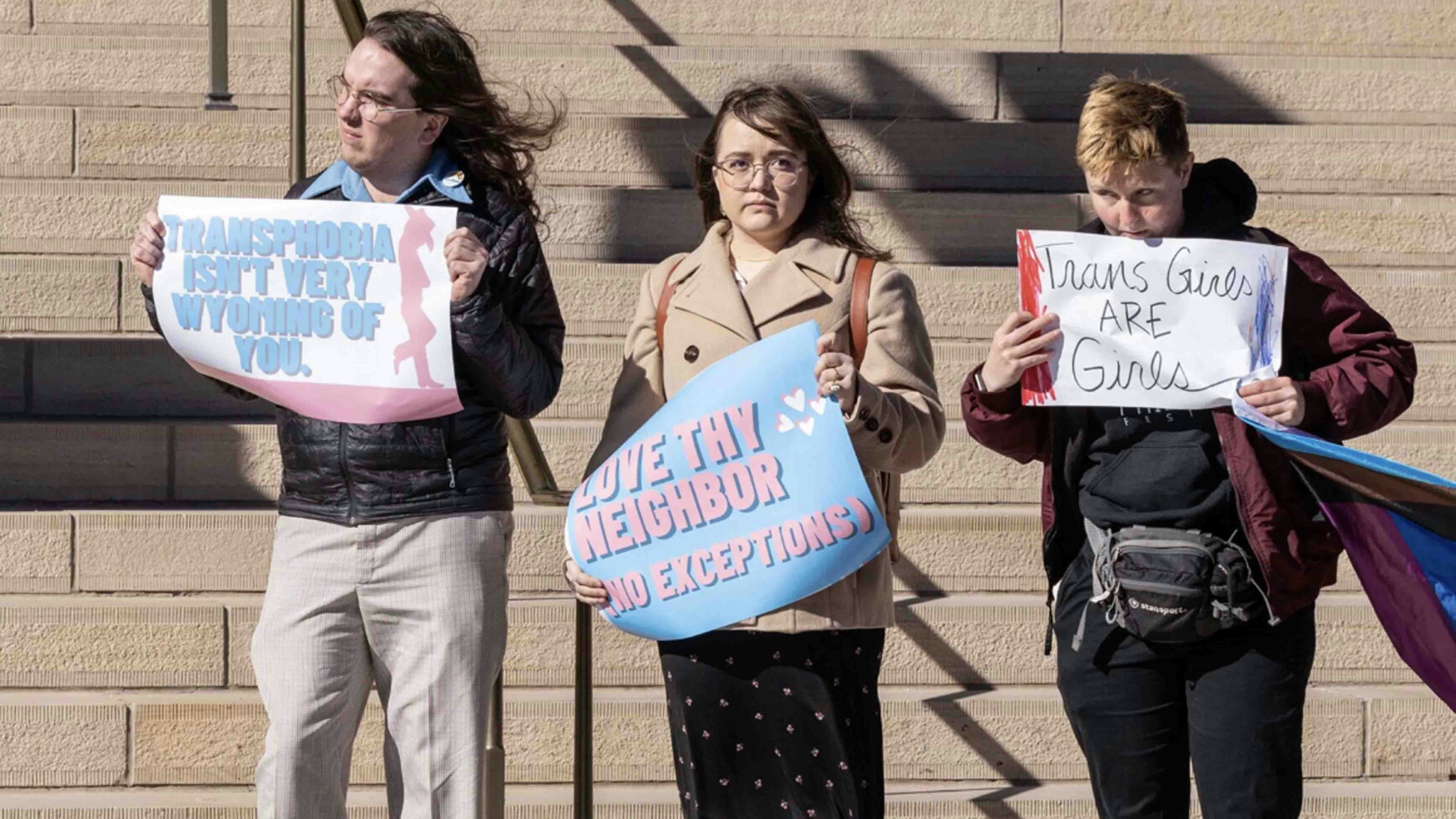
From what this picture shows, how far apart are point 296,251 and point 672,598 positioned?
930 mm

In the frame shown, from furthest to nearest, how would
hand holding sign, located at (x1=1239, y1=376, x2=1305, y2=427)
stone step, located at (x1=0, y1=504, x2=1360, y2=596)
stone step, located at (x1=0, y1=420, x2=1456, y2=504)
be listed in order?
stone step, located at (x1=0, y1=420, x2=1456, y2=504)
stone step, located at (x1=0, y1=504, x2=1360, y2=596)
hand holding sign, located at (x1=1239, y1=376, x2=1305, y2=427)

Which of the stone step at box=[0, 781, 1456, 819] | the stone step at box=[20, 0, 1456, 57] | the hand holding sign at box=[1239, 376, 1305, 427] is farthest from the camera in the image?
the stone step at box=[20, 0, 1456, 57]

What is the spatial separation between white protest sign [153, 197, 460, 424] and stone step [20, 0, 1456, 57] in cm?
417

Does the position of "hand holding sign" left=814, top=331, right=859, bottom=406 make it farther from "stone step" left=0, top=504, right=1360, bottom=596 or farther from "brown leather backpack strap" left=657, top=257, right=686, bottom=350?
"stone step" left=0, top=504, right=1360, bottom=596

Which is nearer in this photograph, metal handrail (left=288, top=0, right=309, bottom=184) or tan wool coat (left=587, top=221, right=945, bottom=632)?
tan wool coat (left=587, top=221, right=945, bottom=632)

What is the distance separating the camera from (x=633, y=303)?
5.69m

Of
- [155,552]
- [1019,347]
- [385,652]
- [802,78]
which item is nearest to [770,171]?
[1019,347]

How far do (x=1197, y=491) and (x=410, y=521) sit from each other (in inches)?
54.1

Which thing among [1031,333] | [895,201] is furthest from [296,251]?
[895,201]

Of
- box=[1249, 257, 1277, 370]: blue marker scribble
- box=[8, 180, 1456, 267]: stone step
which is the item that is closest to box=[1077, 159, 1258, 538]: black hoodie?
box=[1249, 257, 1277, 370]: blue marker scribble

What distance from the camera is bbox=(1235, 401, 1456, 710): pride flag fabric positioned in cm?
316

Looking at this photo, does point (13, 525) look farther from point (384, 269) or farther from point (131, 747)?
point (384, 269)

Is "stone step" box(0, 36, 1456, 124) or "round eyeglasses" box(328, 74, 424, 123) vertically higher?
"stone step" box(0, 36, 1456, 124)

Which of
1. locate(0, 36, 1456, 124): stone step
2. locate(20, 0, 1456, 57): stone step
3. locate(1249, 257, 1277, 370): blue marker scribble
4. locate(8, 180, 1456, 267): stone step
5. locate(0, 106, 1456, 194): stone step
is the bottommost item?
locate(1249, 257, 1277, 370): blue marker scribble
